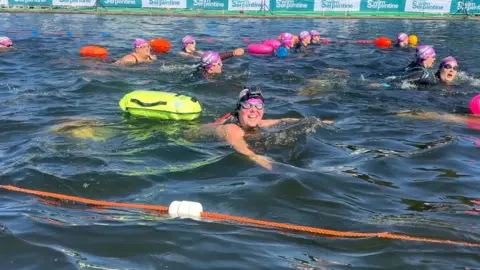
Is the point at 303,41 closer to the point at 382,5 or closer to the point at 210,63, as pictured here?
the point at 210,63

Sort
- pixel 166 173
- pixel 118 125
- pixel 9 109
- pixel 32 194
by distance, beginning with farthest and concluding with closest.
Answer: pixel 9 109 < pixel 118 125 < pixel 166 173 < pixel 32 194

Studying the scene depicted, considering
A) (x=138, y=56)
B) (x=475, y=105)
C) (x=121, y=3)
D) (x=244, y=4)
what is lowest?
(x=475, y=105)

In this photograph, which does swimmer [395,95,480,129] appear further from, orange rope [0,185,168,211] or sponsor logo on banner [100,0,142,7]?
sponsor logo on banner [100,0,142,7]

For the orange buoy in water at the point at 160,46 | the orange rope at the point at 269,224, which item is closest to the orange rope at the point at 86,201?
the orange rope at the point at 269,224

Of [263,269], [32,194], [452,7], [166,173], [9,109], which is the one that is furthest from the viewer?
[452,7]

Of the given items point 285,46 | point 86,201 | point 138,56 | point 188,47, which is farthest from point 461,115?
point 188,47

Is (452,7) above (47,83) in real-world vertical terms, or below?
above

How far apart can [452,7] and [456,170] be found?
26637mm

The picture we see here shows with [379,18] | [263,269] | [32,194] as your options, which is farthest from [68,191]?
[379,18]

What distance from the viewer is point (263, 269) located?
3596mm

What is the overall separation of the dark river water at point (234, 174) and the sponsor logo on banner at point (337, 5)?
726 inches

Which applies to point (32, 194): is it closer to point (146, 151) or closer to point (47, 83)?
point (146, 151)

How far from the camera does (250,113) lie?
677cm

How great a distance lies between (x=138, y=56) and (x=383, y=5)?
21339mm
